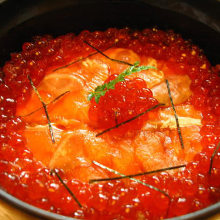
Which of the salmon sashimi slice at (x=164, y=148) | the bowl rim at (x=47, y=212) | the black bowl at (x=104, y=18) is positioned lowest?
the bowl rim at (x=47, y=212)

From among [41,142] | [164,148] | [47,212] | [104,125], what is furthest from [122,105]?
[47,212]

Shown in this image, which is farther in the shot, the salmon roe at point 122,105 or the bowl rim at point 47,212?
the salmon roe at point 122,105

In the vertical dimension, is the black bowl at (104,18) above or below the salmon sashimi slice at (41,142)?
above

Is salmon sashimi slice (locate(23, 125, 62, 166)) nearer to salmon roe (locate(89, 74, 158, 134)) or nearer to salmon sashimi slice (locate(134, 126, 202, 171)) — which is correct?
salmon roe (locate(89, 74, 158, 134))

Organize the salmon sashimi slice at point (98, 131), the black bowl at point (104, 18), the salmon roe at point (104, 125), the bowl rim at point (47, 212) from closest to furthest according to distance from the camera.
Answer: the bowl rim at point (47, 212)
the salmon roe at point (104, 125)
the salmon sashimi slice at point (98, 131)
the black bowl at point (104, 18)

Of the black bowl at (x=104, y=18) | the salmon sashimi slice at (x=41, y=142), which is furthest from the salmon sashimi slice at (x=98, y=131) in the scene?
the black bowl at (x=104, y=18)

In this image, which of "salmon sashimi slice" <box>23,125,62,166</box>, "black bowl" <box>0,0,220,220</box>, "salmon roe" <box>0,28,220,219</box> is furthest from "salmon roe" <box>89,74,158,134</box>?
"black bowl" <box>0,0,220,220</box>

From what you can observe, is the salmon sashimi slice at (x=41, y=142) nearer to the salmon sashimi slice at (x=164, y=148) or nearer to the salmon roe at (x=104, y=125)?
the salmon roe at (x=104, y=125)
